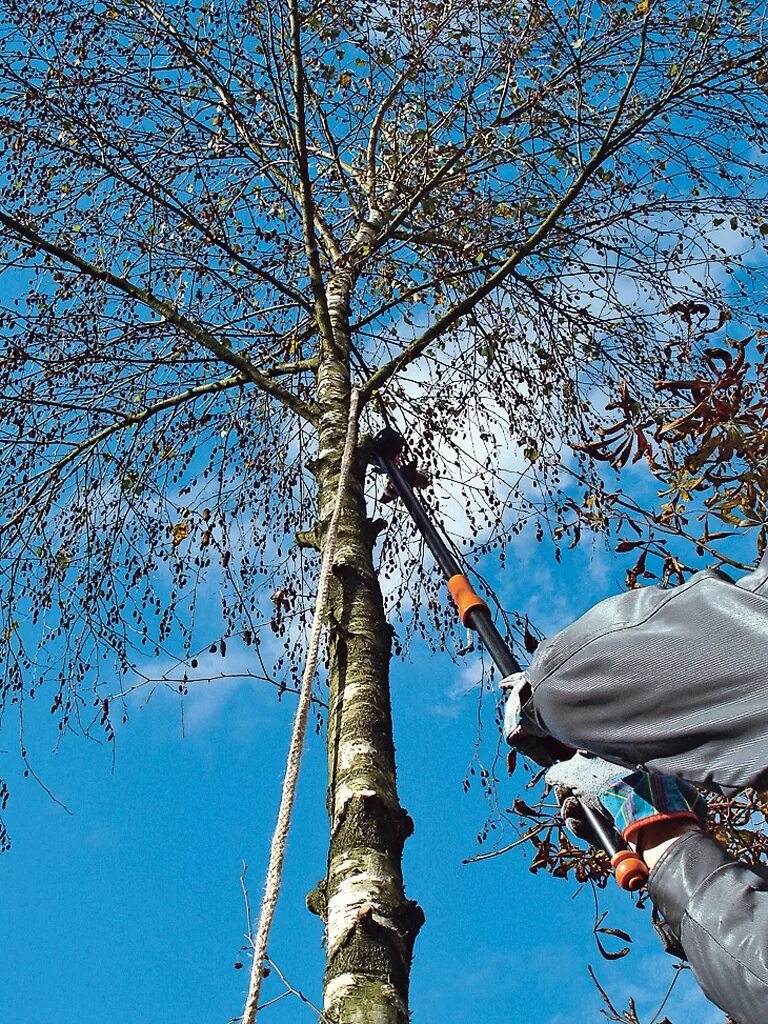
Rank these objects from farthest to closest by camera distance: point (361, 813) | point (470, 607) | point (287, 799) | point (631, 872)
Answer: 1. point (470, 607)
2. point (361, 813)
3. point (287, 799)
4. point (631, 872)

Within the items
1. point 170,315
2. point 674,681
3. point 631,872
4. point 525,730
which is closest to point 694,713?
point 674,681

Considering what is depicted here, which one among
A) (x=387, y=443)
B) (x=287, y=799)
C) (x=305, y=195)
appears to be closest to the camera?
(x=287, y=799)

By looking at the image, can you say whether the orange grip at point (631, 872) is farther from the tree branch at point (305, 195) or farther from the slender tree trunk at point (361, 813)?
the tree branch at point (305, 195)

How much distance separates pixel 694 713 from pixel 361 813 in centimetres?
137

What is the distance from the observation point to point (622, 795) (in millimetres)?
2203

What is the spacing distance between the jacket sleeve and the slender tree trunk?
2.81ft

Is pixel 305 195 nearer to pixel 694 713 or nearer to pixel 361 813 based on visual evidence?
pixel 361 813

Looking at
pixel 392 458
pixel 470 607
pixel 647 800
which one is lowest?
pixel 647 800

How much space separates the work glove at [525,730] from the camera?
7.68ft

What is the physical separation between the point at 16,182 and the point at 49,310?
717mm

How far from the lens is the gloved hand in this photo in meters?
2.11

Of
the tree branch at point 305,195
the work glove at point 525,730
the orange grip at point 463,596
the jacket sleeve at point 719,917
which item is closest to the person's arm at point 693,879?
the jacket sleeve at point 719,917

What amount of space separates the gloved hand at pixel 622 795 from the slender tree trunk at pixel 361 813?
23.5 inches

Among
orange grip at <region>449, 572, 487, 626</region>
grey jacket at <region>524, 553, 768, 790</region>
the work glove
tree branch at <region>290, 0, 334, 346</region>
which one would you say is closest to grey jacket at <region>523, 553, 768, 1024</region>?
grey jacket at <region>524, 553, 768, 790</region>
